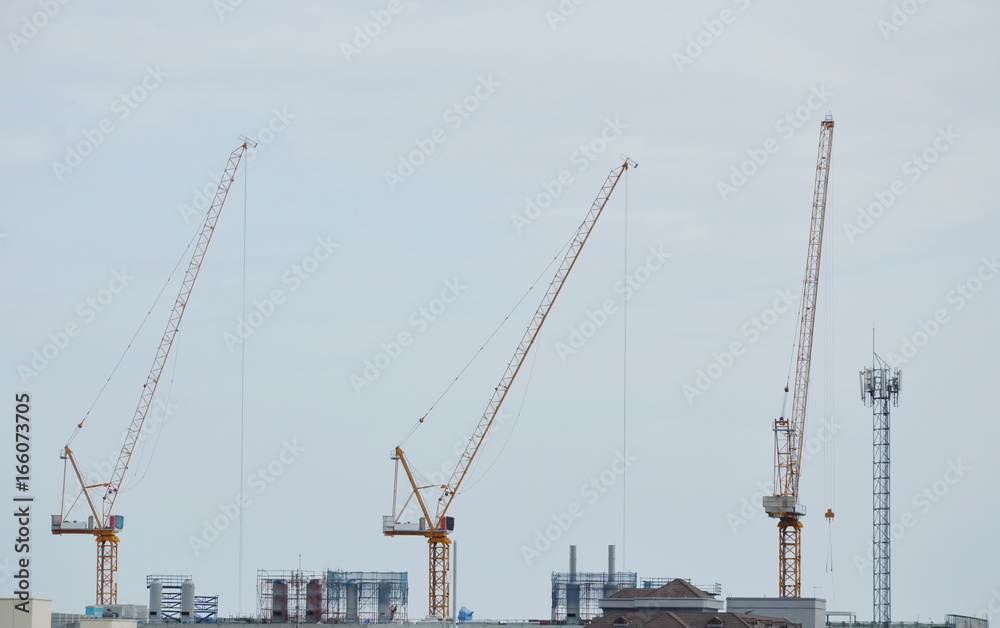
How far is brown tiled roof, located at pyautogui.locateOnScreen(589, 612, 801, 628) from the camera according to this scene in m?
167

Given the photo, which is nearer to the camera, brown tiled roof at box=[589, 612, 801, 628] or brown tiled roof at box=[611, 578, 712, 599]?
brown tiled roof at box=[589, 612, 801, 628]

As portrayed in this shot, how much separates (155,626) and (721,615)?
70.7 meters

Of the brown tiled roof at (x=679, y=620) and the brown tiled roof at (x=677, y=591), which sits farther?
the brown tiled roof at (x=677, y=591)

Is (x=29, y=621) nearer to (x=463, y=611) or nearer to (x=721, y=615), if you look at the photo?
(x=463, y=611)

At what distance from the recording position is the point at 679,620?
168 meters

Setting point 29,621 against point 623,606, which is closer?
point 29,621

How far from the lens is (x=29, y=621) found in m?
86.5

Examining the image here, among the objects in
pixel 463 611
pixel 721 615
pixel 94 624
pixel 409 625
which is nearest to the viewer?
pixel 94 624

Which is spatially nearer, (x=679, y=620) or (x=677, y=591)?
(x=679, y=620)

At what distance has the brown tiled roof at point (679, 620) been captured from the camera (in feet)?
549

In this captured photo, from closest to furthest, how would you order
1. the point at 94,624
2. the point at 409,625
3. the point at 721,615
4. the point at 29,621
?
the point at 29,621, the point at 94,624, the point at 721,615, the point at 409,625

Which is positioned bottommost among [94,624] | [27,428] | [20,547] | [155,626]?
[155,626]

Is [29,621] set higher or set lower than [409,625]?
higher

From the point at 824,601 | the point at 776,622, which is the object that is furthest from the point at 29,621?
the point at 824,601
